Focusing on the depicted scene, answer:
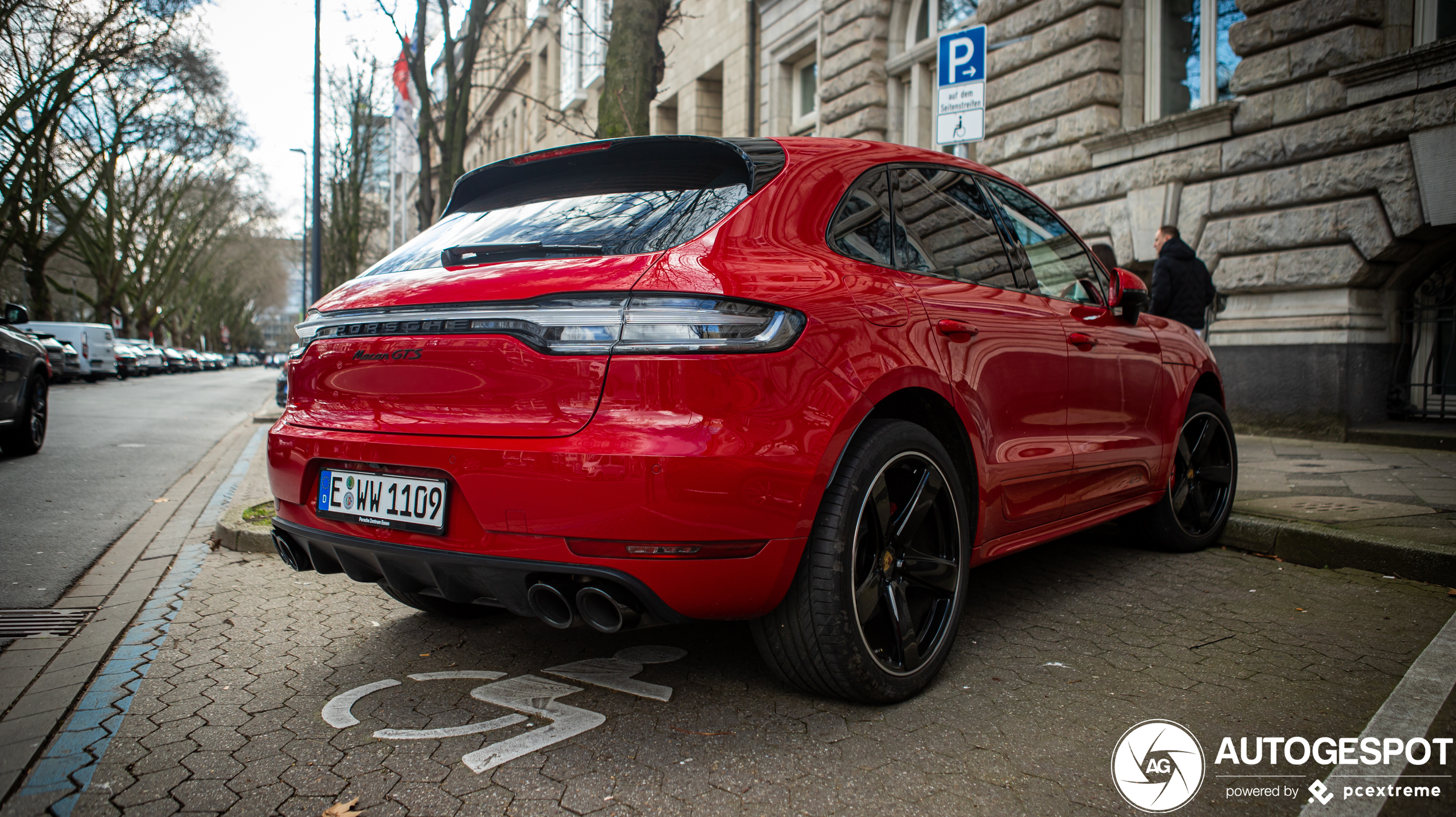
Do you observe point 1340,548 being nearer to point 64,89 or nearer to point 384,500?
point 384,500

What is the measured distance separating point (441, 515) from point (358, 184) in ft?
127

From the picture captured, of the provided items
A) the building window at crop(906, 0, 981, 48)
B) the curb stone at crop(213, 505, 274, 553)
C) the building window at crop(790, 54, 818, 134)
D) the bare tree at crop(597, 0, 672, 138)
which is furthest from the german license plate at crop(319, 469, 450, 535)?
the building window at crop(790, 54, 818, 134)

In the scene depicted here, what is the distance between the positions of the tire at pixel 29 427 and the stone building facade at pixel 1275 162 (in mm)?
8743

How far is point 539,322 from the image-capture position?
242 cm

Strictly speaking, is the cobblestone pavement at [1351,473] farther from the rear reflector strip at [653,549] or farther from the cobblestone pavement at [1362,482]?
the rear reflector strip at [653,549]

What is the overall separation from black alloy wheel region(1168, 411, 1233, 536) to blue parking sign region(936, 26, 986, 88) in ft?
10.6

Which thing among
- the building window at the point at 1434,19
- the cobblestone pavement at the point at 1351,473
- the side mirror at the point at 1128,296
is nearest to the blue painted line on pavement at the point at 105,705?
the side mirror at the point at 1128,296

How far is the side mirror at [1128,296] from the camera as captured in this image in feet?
13.5

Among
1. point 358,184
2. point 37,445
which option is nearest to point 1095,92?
point 37,445

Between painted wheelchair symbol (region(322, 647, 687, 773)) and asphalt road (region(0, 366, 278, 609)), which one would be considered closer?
painted wheelchair symbol (region(322, 647, 687, 773))

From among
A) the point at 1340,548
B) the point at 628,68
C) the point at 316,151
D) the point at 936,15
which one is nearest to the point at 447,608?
the point at 1340,548

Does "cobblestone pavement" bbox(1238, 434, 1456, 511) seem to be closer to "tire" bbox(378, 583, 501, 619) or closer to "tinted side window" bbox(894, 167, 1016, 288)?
"tinted side window" bbox(894, 167, 1016, 288)

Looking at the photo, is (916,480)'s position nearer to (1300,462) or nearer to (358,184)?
(1300,462)

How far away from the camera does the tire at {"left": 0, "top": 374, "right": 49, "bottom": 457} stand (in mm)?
8969
